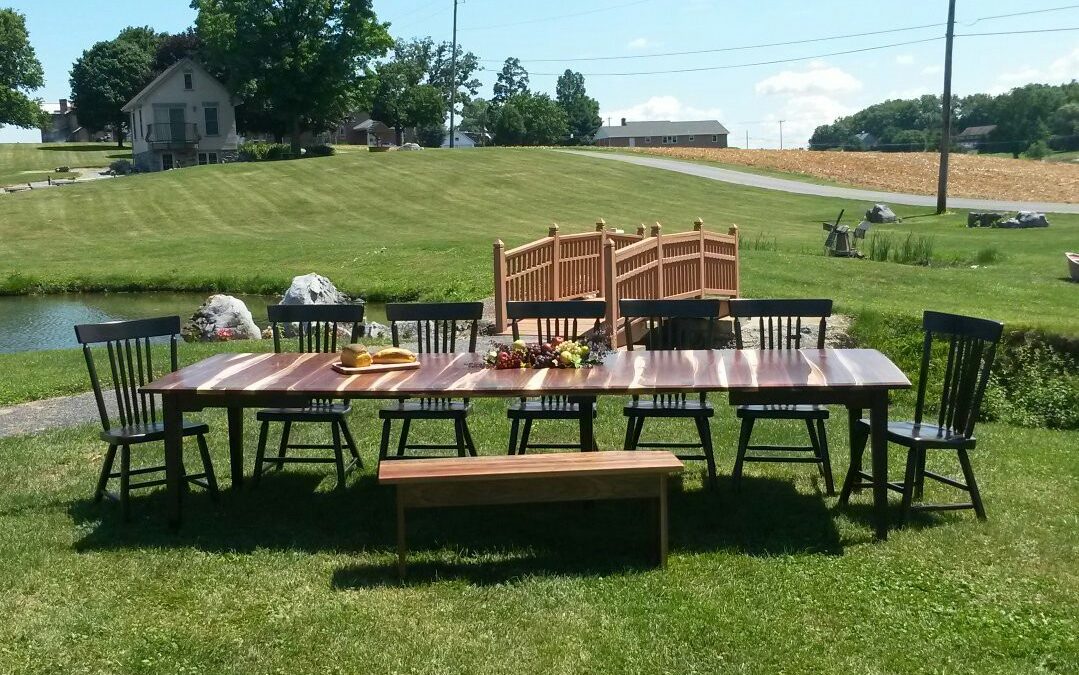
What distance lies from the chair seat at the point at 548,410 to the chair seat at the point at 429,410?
37 cm

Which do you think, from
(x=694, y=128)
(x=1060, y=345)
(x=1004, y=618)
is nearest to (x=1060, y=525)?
(x=1004, y=618)

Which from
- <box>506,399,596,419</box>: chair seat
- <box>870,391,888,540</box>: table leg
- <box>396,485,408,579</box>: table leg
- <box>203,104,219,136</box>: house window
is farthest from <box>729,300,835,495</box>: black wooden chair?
<box>203,104,219,136</box>: house window

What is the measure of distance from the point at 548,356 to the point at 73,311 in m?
16.4

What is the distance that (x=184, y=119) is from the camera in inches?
2189

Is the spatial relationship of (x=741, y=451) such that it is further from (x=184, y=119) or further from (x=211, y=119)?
(x=211, y=119)

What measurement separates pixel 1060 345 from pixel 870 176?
133 feet

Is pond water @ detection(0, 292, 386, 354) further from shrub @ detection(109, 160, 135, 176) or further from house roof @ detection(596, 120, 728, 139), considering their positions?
house roof @ detection(596, 120, 728, 139)

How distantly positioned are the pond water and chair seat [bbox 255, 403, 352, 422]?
1049 cm

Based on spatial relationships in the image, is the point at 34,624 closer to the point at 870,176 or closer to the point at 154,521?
the point at 154,521

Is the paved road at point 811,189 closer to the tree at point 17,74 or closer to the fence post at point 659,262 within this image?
the fence post at point 659,262

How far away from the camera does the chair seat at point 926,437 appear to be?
19.5ft

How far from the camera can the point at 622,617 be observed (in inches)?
185

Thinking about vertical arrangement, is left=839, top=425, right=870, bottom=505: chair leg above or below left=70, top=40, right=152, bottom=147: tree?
below

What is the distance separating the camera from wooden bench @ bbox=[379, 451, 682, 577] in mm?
5188
